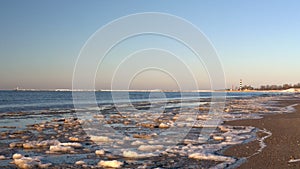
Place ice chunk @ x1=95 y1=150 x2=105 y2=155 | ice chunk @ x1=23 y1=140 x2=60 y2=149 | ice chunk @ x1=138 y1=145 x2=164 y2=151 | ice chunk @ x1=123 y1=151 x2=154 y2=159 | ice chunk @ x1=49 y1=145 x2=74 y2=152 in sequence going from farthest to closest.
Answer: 1. ice chunk @ x1=23 y1=140 x2=60 y2=149
2. ice chunk @ x1=138 y1=145 x2=164 y2=151
3. ice chunk @ x1=49 y1=145 x2=74 y2=152
4. ice chunk @ x1=95 y1=150 x2=105 y2=155
5. ice chunk @ x1=123 y1=151 x2=154 y2=159

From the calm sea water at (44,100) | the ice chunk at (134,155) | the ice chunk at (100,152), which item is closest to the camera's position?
the ice chunk at (134,155)

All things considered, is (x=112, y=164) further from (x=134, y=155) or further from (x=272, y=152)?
(x=272, y=152)

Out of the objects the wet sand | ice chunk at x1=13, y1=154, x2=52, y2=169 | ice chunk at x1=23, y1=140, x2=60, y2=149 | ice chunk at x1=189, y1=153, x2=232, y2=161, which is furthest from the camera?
ice chunk at x1=23, y1=140, x2=60, y2=149

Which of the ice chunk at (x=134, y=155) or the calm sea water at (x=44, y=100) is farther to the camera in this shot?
the calm sea water at (x=44, y=100)

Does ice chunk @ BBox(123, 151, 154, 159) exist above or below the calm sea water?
below

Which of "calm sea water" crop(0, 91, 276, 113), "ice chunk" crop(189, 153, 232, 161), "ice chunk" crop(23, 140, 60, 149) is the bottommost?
"ice chunk" crop(189, 153, 232, 161)

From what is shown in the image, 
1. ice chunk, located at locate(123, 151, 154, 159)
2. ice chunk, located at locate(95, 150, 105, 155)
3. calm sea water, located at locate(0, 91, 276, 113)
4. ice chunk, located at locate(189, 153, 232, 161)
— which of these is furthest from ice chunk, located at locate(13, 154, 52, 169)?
calm sea water, located at locate(0, 91, 276, 113)

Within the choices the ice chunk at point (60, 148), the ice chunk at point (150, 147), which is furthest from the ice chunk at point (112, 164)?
the ice chunk at point (60, 148)

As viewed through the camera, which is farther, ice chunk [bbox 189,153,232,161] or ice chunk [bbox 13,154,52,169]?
ice chunk [bbox 189,153,232,161]

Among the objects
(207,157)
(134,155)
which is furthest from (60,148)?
(207,157)

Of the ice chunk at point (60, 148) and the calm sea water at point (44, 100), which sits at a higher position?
the calm sea water at point (44, 100)

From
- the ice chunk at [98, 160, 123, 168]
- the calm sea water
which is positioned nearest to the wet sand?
the ice chunk at [98, 160, 123, 168]

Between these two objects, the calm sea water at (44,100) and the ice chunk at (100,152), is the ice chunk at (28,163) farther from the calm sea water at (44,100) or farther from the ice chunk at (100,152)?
the calm sea water at (44,100)

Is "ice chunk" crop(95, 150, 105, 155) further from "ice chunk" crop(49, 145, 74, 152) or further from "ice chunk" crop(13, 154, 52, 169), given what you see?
"ice chunk" crop(13, 154, 52, 169)
